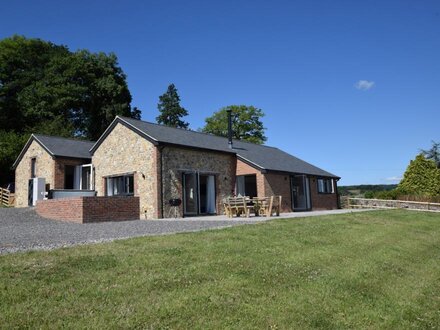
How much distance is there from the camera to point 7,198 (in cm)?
3053

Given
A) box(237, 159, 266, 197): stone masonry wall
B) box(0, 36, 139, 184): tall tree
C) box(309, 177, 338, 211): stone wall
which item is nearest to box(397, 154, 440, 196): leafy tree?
box(309, 177, 338, 211): stone wall

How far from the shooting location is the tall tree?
143 ft

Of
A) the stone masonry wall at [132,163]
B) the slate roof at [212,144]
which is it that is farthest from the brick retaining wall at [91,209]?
the slate roof at [212,144]

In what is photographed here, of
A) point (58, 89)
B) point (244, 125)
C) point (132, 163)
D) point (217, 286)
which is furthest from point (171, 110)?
point (217, 286)

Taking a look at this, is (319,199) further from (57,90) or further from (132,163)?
(57,90)

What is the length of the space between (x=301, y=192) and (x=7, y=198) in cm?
2312

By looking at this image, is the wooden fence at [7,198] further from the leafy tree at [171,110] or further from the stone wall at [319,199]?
Result: the leafy tree at [171,110]

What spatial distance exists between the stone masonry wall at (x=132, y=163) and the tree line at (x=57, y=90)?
1910cm

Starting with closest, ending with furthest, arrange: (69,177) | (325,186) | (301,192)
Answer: (301,192), (69,177), (325,186)

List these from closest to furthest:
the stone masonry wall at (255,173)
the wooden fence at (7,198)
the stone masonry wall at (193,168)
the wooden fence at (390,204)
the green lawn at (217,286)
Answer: the green lawn at (217,286), the stone masonry wall at (193,168), the stone masonry wall at (255,173), the wooden fence at (390,204), the wooden fence at (7,198)

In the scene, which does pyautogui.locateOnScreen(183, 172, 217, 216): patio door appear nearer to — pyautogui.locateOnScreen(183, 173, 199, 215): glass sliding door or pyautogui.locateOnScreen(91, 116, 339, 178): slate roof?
pyautogui.locateOnScreen(183, 173, 199, 215): glass sliding door

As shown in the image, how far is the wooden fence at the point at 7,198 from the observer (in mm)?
29953

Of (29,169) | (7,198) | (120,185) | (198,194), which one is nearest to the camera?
(198,194)

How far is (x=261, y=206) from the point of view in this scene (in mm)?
19500
